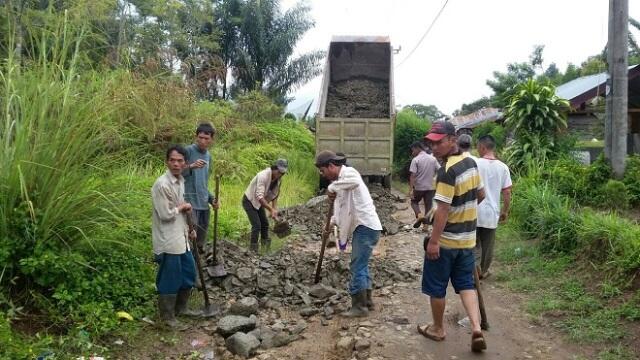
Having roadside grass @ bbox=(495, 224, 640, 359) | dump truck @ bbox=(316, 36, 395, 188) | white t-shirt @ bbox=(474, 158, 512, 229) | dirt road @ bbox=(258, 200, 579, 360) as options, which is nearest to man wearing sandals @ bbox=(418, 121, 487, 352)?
dirt road @ bbox=(258, 200, 579, 360)

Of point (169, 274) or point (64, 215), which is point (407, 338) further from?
point (64, 215)

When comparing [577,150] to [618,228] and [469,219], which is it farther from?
[469,219]

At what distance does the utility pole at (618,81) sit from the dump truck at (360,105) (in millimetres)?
4638

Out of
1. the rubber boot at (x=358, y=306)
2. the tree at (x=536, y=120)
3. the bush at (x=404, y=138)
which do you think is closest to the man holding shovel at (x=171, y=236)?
the rubber boot at (x=358, y=306)

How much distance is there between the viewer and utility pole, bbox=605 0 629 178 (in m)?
7.09

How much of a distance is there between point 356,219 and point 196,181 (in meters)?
1.67

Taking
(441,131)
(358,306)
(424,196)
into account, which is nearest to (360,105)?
(424,196)

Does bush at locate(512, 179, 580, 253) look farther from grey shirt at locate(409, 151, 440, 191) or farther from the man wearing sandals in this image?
the man wearing sandals

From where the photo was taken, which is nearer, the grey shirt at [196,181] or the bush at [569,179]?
the grey shirt at [196,181]

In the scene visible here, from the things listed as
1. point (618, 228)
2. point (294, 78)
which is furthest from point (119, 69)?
point (294, 78)

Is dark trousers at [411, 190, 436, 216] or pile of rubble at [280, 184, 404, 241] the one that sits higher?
dark trousers at [411, 190, 436, 216]

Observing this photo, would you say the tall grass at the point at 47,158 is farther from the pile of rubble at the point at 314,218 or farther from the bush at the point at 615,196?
the bush at the point at 615,196


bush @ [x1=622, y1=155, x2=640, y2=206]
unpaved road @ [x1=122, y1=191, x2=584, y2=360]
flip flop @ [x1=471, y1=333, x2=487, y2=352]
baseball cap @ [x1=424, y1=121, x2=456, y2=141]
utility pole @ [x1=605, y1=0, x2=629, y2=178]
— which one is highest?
utility pole @ [x1=605, y1=0, x2=629, y2=178]

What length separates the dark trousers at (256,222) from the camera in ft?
20.7
